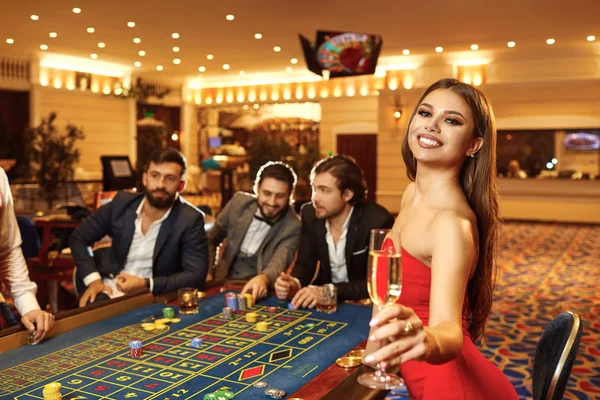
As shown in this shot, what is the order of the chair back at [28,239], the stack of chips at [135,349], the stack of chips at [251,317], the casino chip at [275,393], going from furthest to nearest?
the chair back at [28,239] → the stack of chips at [251,317] → the stack of chips at [135,349] → the casino chip at [275,393]

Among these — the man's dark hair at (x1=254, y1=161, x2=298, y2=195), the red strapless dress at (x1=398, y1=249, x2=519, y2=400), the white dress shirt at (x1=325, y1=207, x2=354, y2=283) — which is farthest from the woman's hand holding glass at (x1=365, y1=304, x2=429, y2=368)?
the man's dark hair at (x1=254, y1=161, x2=298, y2=195)

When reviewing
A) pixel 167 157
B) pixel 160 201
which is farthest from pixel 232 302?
pixel 167 157

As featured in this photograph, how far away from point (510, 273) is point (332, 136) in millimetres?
8680

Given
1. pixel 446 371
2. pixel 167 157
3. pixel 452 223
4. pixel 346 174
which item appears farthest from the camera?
pixel 167 157

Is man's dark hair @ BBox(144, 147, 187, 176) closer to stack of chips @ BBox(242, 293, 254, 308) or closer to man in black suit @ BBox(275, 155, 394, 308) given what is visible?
man in black suit @ BBox(275, 155, 394, 308)

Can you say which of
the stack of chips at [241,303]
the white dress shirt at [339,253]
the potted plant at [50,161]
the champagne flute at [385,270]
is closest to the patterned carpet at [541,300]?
the white dress shirt at [339,253]

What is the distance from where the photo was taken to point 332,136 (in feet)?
49.6

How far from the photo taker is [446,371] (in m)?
1.46

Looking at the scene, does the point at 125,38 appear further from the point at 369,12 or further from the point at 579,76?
the point at 579,76

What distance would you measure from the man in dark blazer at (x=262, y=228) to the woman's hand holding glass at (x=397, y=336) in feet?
7.35

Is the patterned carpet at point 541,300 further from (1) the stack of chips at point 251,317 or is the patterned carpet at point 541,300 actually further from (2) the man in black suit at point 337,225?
(1) the stack of chips at point 251,317

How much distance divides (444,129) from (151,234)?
7.47ft

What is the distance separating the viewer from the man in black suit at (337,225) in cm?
317

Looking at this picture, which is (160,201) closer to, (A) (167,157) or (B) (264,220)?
(A) (167,157)
